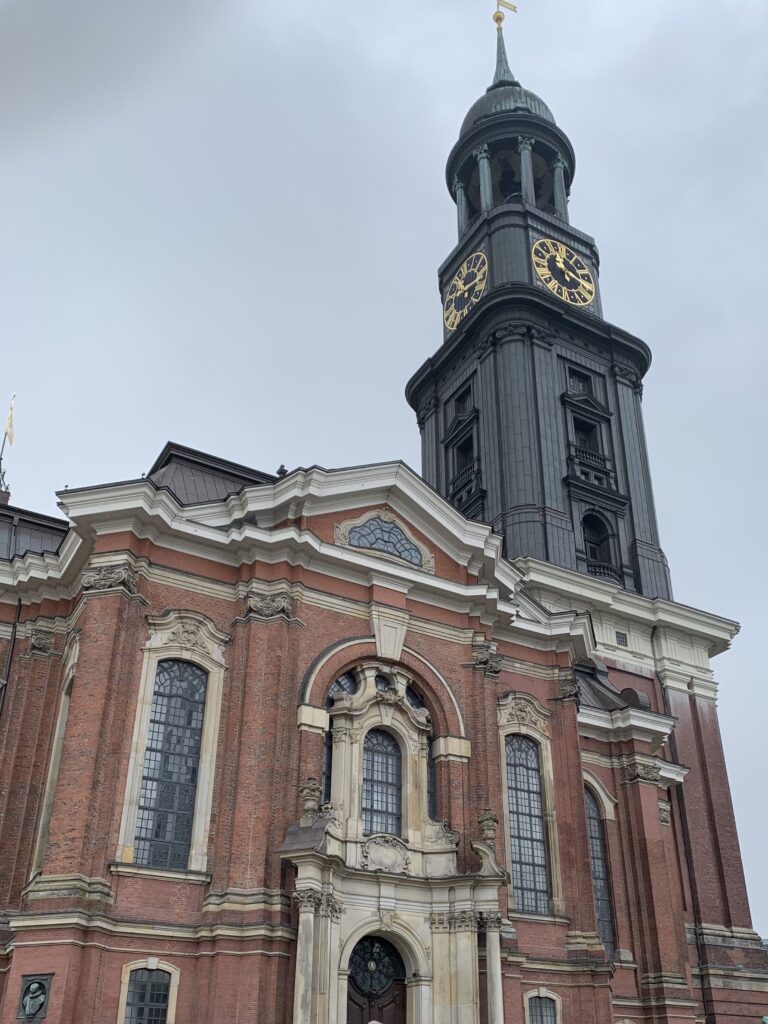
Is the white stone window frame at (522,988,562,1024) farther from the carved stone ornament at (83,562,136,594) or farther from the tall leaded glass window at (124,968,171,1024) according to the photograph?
the carved stone ornament at (83,562,136,594)

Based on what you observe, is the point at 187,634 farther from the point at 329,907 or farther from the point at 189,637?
the point at 329,907

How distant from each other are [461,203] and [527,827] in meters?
41.9

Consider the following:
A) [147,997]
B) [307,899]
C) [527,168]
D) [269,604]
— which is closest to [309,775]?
[307,899]

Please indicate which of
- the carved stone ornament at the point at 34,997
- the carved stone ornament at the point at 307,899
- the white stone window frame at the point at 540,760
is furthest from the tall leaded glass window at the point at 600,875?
the carved stone ornament at the point at 34,997

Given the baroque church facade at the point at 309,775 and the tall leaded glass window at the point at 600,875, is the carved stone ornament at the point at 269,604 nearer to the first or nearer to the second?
the baroque church facade at the point at 309,775

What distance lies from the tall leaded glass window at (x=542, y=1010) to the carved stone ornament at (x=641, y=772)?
883 centimetres

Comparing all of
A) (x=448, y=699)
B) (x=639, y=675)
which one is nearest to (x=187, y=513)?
(x=448, y=699)

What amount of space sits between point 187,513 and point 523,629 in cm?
1011

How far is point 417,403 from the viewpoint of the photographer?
57656 mm

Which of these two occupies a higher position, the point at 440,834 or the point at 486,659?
the point at 486,659

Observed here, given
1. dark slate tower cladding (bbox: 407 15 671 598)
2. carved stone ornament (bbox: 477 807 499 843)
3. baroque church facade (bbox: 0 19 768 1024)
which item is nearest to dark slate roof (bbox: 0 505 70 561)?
baroque church facade (bbox: 0 19 768 1024)

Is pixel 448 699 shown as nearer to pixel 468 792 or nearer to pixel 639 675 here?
pixel 468 792

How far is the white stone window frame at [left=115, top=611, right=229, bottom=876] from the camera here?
22.1m

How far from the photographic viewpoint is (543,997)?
25953 millimetres
